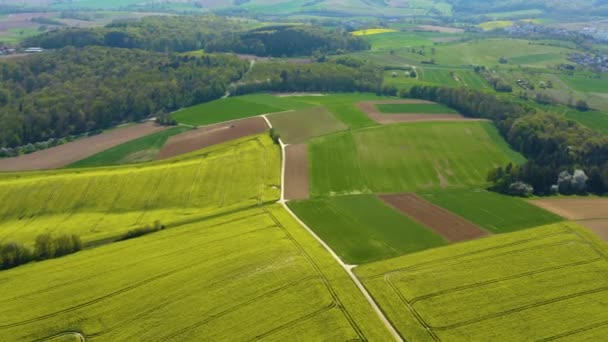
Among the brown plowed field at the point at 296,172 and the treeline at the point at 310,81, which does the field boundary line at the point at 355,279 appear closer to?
the brown plowed field at the point at 296,172

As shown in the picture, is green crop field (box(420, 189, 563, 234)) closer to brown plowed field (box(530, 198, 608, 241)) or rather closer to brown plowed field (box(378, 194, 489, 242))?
brown plowed field (box(378, 194, 489, 242))

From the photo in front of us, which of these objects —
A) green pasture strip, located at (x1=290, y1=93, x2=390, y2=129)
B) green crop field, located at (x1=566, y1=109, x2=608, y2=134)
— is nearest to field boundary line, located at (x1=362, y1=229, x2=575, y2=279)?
green pasture strip, located at (x1=290, y1=93, x2=390, y2=129)

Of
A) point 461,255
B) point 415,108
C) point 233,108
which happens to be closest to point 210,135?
point 233,108

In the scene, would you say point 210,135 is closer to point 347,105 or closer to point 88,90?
point 347,105

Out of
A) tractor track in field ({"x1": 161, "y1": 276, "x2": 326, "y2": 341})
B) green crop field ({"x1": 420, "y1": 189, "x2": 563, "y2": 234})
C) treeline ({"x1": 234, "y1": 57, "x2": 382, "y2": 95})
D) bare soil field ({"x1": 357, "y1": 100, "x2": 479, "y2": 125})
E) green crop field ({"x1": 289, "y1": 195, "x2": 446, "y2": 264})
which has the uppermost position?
treeline ({"x1": 234, "y1": 57, "x2": 382, "y2": 95})

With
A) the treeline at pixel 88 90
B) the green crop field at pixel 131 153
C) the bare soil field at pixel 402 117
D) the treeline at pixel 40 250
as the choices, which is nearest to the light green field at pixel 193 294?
the treeline at pixel 40 250

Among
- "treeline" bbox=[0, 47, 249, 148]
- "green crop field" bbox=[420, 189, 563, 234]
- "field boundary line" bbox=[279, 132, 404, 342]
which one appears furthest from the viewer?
"treeline" bbox=[0, 47, 249, 148]
